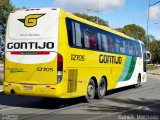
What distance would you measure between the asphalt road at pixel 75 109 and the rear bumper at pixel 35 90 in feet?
1.74

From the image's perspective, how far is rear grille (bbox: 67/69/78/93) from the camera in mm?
14125

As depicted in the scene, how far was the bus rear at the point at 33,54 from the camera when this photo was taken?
13.6 metres

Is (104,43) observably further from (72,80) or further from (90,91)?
(72,80)

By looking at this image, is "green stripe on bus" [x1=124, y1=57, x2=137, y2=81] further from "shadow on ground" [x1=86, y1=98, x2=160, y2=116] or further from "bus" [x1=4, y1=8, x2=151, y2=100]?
"bus" [x1=4, y1=8, x2=151, y2=100]

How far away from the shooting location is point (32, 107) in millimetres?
14445

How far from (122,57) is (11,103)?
7373 millimetres

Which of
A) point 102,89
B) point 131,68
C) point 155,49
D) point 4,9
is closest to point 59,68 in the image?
point 102,89

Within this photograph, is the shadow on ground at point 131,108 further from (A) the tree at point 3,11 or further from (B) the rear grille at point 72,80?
(A) the tree at point 3,11

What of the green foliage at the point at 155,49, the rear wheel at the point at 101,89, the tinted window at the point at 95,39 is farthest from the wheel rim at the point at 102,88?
the green foliage at the point at 155,49

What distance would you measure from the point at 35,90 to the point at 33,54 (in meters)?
1.22

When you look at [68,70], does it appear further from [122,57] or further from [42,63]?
[122,57]

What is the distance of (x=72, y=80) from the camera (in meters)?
14.4

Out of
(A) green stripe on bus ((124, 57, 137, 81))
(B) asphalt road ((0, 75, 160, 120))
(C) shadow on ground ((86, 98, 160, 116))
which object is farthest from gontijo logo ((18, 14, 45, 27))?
(A) green stripe on bus ((124, 57, 137, 81))

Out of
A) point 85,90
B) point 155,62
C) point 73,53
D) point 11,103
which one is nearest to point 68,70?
point 73,53
